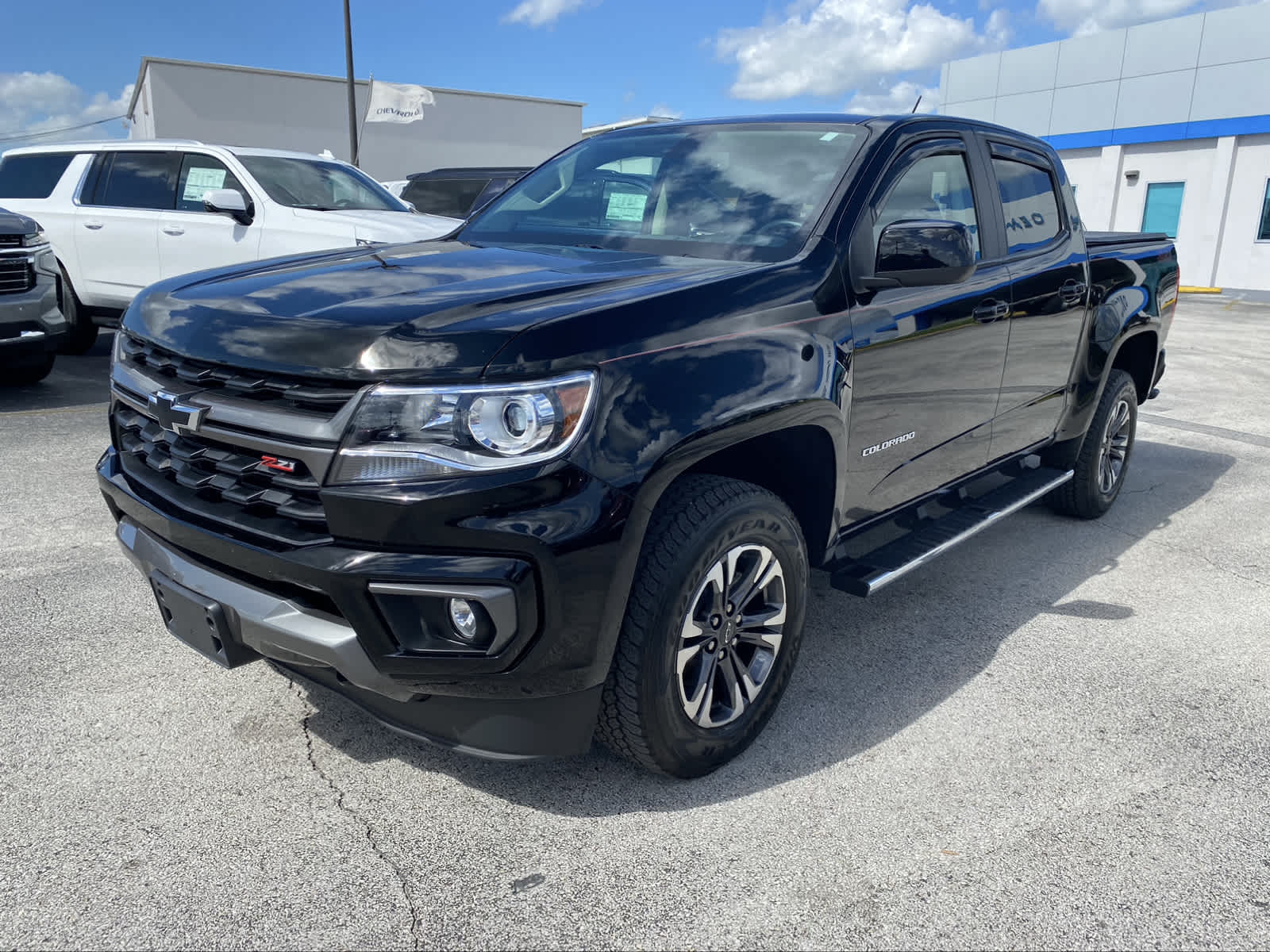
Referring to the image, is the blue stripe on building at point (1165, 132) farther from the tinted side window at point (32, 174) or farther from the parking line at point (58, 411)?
the parking line at point (58, 411)

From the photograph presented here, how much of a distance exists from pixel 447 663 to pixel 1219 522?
4.78 meters

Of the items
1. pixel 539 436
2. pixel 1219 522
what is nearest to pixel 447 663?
pixel 539 436

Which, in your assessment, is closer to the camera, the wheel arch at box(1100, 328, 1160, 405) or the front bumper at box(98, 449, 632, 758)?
the front bumper at box(98, 449, 632, 758)

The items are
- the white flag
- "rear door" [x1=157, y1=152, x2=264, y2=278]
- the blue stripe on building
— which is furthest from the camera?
the white flag

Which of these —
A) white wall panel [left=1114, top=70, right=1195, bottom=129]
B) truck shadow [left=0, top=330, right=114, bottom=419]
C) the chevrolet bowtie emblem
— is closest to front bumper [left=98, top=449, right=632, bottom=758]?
the chevrolet bowtie emblem

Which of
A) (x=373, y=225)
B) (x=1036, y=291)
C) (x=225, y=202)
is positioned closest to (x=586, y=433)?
(x=1036, y=291)

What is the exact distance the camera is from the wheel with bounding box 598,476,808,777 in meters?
2.43

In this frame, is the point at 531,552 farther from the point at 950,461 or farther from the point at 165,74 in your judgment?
the point at 165,74

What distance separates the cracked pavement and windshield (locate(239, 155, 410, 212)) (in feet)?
16.4

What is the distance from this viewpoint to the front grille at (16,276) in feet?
22.5

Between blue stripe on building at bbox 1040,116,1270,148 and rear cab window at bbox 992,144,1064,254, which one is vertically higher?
blue stripe on building at bbox 1040,116,1270,148

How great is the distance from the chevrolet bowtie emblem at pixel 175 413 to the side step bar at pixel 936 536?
1973 mm

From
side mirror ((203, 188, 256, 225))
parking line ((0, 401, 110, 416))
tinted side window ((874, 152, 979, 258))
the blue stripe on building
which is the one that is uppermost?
the blue stripe on building

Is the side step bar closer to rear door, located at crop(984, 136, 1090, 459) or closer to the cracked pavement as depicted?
rear door, located at crop(984, 136, 1090, 459)
